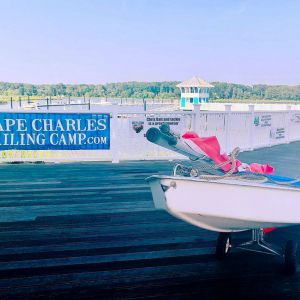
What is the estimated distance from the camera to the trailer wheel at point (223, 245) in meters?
4.45

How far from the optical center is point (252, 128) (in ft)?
50.8

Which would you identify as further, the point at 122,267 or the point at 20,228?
the point at 20,228

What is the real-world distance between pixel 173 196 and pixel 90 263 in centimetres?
143

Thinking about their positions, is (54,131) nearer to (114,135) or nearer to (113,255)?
(114,135)

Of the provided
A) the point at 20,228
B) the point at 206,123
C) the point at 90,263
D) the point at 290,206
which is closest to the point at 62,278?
the point at 90,263

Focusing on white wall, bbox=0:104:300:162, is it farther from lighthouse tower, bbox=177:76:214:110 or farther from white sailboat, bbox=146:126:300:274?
lighthouse tower, bbox=177:76:214:110

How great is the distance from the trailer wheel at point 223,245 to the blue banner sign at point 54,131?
794 cm

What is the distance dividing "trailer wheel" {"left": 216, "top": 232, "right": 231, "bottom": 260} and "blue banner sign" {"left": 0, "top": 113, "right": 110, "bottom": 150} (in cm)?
794

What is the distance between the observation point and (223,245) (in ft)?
14.6

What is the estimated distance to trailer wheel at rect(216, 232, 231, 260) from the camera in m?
Answer: 4.45

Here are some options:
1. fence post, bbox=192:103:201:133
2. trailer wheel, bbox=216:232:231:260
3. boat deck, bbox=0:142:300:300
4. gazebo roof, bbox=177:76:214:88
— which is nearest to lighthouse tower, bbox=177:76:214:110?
gazebo roof, bbox=177:76:214:88

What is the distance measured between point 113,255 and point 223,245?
1.37 m

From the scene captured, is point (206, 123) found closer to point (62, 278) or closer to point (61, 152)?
point (61, 152)

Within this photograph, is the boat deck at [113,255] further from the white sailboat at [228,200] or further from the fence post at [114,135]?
the fence post at [114,135]
